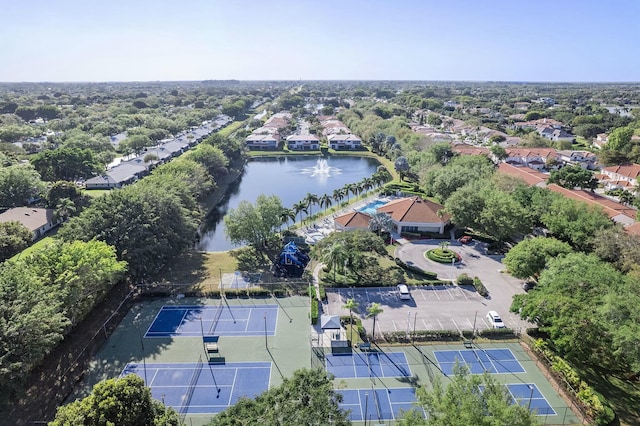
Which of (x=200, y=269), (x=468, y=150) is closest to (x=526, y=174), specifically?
(x=468, y=150)

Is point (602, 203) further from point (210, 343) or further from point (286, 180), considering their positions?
point (210, 343)

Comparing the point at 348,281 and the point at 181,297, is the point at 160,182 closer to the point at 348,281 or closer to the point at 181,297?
the point at 181,297

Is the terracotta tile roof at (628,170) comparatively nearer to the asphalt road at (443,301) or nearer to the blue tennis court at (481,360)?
the asphalt road at (443,301)

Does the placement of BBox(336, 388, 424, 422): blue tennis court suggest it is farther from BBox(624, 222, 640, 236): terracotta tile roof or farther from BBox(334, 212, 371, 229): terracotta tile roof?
BBox(624, 222, 640, 236): terracotta tile roof

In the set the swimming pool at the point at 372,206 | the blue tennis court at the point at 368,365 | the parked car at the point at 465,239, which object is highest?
the swimming pool at the point at 372,206

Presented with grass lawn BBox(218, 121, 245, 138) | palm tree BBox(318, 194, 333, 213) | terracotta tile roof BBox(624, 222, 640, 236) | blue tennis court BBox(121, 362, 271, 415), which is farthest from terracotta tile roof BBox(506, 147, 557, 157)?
grass lawn BBox(218, 121, 245, 138)

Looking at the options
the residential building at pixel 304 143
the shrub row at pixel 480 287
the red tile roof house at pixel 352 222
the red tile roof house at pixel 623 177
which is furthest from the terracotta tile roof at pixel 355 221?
the residential building at pixel 304 143

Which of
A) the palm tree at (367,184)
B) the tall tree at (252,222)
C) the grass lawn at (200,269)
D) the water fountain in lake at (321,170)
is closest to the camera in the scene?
the grass lawn at (200,269)
